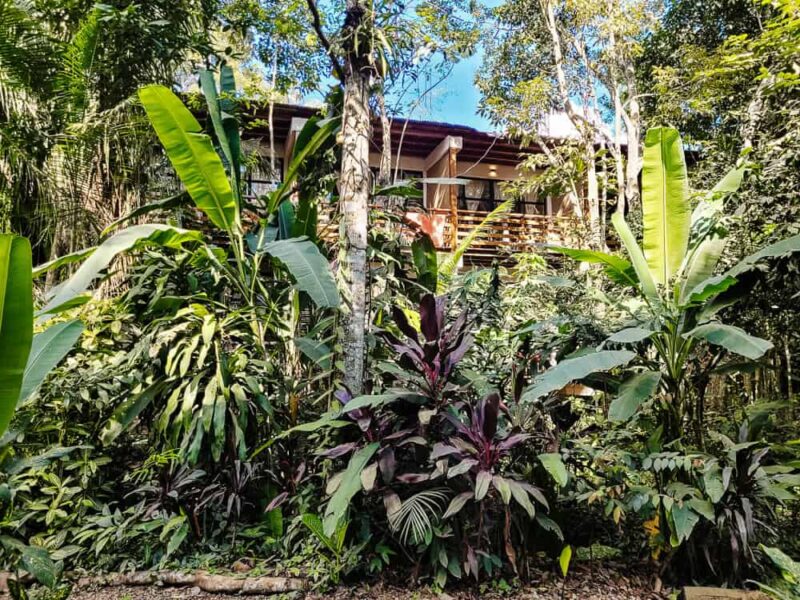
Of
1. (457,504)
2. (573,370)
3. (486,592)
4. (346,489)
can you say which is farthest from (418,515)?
(573,370)

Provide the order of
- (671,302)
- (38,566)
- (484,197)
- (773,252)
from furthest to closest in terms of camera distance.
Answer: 1. (484,197)
2. (671,302)
3. (773,252)
4. (38,566)

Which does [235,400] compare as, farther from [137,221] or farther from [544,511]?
[137,221]

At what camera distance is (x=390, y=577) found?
2.74 metres

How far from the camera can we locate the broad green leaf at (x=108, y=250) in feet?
9.49

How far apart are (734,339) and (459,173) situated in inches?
409

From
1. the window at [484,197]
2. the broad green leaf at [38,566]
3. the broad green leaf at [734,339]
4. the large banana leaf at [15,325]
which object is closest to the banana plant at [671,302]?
the broad green leaf at [734,339]

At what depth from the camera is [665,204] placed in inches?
139

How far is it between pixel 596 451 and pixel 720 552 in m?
0.76

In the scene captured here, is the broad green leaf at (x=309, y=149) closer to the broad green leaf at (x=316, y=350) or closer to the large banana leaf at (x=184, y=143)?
the large banana leaf at (x=184, y=143)

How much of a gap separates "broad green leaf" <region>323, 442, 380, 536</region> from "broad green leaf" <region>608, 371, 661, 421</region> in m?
1.34

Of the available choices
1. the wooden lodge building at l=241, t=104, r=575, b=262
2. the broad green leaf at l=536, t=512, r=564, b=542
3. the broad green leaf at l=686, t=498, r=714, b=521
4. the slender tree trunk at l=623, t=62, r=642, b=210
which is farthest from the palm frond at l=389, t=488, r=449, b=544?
the slender tree trunk at l=623, t=62, r=642, b=210

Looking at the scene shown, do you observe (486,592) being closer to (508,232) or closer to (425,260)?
(425,260)

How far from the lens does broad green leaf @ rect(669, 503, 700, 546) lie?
2.33 m

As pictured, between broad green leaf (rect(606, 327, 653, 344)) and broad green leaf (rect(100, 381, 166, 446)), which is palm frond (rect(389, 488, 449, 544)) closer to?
broad green leaf (rect(606, 327, 653, 344))
